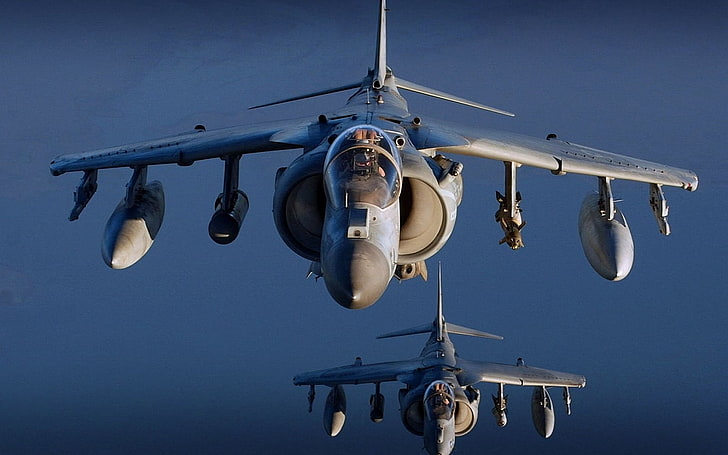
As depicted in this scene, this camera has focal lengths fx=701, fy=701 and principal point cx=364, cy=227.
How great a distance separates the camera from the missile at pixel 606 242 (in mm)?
11164

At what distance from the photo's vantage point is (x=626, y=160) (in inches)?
512

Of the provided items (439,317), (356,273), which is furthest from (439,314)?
(356,273)

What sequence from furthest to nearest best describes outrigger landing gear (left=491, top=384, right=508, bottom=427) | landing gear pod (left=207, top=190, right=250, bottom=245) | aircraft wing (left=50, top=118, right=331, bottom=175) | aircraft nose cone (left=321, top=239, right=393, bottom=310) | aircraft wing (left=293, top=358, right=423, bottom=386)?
outrigger landing gear (left=491, top=384, right=508, bottom=427) < aircraft wing (left=293, top=358, right=423, bottom=386) < landing gear pod (left=207, top=190, right=250, bottom=245) < aircraft wing (left=50, top=118, right=331, bottom=175) < aircraft nose cone (left=321, top=239, right=393, bottom=310)

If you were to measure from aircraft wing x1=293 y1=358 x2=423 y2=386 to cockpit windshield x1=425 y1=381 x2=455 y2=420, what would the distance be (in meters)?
3.52

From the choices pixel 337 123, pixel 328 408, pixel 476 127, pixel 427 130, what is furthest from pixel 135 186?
pixel 328 408

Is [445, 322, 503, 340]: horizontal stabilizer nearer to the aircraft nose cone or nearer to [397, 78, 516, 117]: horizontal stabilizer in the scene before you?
[397, 78, 516, 117]: horizontal stabilizer

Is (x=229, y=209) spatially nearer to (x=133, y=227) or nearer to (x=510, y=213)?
(x=133, y=227)

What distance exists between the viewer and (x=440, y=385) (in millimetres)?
20875

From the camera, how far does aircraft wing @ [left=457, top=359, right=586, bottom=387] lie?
24.4m

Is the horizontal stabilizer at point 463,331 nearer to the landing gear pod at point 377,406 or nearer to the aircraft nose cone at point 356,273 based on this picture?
the landing gear pod at point 377,406

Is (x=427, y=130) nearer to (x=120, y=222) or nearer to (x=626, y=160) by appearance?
(x=626, y=160)

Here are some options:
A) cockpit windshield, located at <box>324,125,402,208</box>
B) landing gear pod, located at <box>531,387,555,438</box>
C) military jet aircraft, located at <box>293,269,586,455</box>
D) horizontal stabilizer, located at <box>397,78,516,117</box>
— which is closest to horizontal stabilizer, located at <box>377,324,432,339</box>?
military jet aircraft, located at <box>293,269,586,455</box>

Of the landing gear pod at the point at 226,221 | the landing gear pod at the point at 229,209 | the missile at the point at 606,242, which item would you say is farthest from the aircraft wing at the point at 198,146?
the missile at the point at 606,242

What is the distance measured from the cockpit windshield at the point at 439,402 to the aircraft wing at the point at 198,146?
36.5 ft
